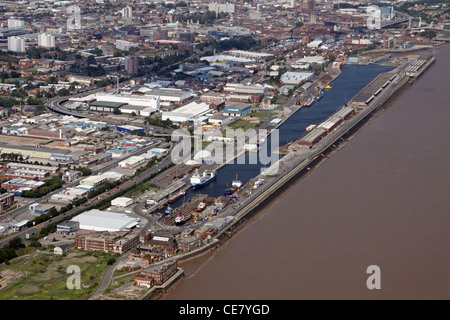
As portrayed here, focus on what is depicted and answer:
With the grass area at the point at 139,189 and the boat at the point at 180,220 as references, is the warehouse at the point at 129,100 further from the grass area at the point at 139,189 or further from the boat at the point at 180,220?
the boat at the point at 180,220

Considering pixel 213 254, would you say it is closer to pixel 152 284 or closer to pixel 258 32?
pixel 152 284

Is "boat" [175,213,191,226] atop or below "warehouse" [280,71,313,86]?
below

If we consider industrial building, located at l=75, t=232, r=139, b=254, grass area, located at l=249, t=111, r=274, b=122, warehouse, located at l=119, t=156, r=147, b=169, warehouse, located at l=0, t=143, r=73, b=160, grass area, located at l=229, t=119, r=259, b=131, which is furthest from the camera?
grass area, located at l=249, t=111, r=274, b=122

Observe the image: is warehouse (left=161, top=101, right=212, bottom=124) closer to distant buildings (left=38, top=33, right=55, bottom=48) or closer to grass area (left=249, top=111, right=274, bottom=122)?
grass area (left=249, top=111, right=274, bottom=122)

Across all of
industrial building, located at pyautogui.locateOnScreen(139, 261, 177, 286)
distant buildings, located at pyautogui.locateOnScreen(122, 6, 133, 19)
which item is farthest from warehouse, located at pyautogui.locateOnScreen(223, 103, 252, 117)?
distant buildings, located at pyautogui.locateOnScreen(122, 6, 133, 19)

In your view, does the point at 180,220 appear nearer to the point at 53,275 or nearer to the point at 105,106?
the point at 53,275

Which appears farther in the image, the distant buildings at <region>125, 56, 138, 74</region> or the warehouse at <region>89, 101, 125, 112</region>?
the distant buildings at <region>125, 56, 138, 74</region>

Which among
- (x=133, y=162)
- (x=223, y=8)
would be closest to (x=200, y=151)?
(x=133, y=162)
